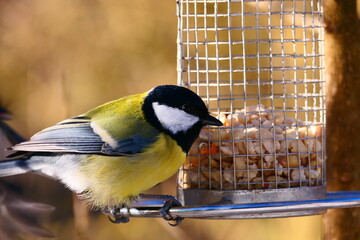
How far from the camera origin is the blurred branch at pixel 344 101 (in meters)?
2.92

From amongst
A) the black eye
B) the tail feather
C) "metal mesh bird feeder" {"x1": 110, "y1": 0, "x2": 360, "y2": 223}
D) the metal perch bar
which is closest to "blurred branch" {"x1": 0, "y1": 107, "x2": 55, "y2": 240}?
the tail feather

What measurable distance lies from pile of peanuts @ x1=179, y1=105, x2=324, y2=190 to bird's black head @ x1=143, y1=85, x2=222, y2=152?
0.15m

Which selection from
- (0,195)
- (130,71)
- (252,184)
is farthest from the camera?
(130,71)

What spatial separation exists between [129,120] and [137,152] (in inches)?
8.1

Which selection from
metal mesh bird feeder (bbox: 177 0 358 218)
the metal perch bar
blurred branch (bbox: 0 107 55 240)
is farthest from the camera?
blurred branch (bbox: 0 107 55 240)

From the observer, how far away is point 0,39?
5.00 metres

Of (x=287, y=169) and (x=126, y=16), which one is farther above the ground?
(x=126, y=16)

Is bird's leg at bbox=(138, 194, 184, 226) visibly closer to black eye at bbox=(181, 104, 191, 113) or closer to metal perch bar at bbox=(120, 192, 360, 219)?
metal perch bar at bbox=(120, 192, 360, 219)

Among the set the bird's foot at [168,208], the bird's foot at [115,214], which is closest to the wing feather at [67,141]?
the bird's foot at [115,214]

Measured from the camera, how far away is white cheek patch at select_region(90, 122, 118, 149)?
294cm

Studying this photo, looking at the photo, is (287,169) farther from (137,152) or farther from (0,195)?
(0,195)

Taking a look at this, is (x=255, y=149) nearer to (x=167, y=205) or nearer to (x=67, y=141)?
(x=167, y=205)

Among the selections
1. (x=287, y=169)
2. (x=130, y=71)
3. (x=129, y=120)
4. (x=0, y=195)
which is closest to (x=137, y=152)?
(x=129, y=120)

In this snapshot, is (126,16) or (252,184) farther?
(126,16)
